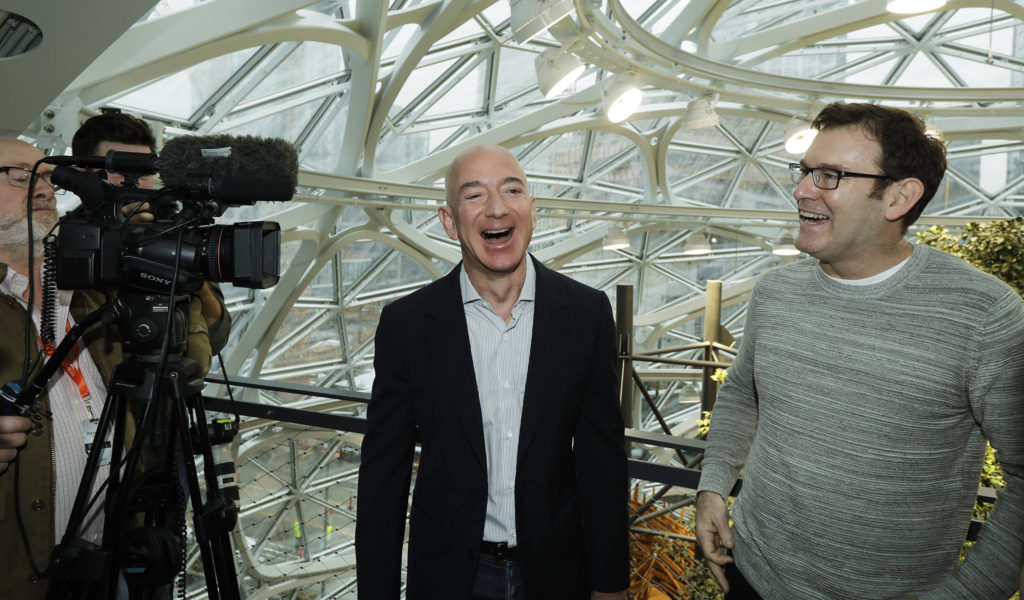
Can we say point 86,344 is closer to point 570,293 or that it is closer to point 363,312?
point 570,293

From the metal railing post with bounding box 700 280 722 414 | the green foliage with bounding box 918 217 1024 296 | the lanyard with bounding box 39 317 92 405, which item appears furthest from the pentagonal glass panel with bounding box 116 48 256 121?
the green foliage with bounding box 918 217 1024 296

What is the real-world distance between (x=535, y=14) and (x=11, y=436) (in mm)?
5351

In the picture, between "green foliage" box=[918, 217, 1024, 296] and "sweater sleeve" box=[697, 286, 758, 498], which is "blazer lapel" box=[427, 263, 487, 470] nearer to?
"sweater sleeve" box=[697, 286, 758, 498]

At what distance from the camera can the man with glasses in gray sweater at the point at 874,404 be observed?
2.06m

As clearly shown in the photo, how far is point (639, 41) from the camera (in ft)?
31.2

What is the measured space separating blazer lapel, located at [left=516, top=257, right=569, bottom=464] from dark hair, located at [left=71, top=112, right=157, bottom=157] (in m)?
2.29

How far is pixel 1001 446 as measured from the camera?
203 centimetres

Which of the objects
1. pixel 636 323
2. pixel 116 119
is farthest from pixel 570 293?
pixel 636 323

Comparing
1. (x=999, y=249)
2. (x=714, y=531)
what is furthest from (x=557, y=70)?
(x=714, y=531)

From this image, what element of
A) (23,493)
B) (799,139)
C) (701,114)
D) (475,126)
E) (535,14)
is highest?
(475,126)

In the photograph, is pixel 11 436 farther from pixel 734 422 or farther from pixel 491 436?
pixel 734 422

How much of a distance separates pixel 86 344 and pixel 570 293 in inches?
83.1

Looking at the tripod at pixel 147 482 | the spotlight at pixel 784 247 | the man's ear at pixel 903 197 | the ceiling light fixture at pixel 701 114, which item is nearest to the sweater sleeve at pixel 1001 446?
the man's ear at pixel 903 197

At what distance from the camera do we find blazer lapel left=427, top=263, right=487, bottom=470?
2527 millimetres
